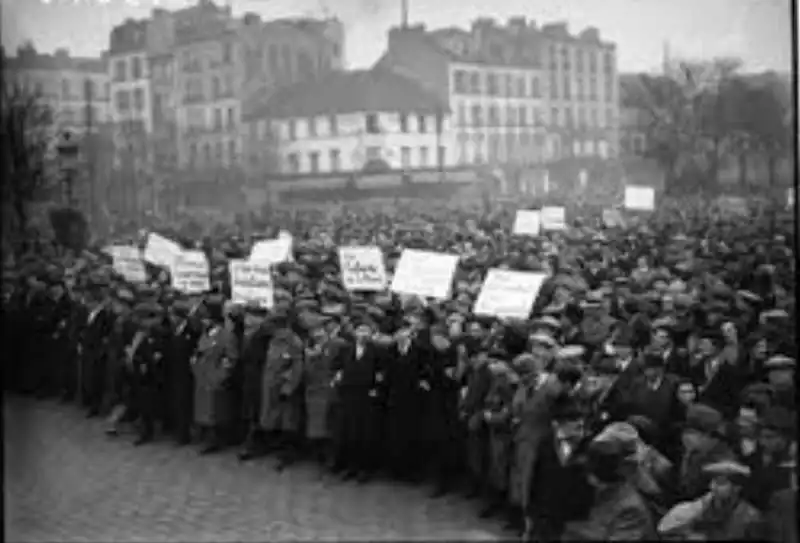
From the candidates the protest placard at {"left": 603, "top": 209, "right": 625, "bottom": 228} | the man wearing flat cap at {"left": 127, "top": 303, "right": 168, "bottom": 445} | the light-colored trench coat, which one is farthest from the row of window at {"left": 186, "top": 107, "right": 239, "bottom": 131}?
the protest placard at {"left": 603, "top": 209, "right": 625, "bottom": 228}

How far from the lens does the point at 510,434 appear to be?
6148 mm

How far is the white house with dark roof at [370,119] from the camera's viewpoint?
6.66 m

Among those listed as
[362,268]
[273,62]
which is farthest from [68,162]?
[362,268]

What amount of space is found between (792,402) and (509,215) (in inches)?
64.7

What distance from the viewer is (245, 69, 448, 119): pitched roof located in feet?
21.8

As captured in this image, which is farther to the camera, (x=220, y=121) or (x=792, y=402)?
(x=220, y=121)

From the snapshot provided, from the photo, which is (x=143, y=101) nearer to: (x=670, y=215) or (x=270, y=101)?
(x=270, y=101)

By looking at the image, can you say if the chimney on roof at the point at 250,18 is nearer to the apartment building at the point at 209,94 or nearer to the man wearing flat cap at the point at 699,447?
the apartment building at the point at 209,94

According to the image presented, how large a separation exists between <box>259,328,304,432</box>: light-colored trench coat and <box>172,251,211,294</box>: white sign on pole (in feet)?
1.77

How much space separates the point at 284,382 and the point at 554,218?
1646 millimetres

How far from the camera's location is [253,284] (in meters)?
6.87

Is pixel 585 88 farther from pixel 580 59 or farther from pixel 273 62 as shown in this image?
pixel 273 62

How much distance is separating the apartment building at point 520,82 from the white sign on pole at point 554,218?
0.26 m

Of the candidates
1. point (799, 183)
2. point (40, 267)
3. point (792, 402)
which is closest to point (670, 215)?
point (799, 183)
